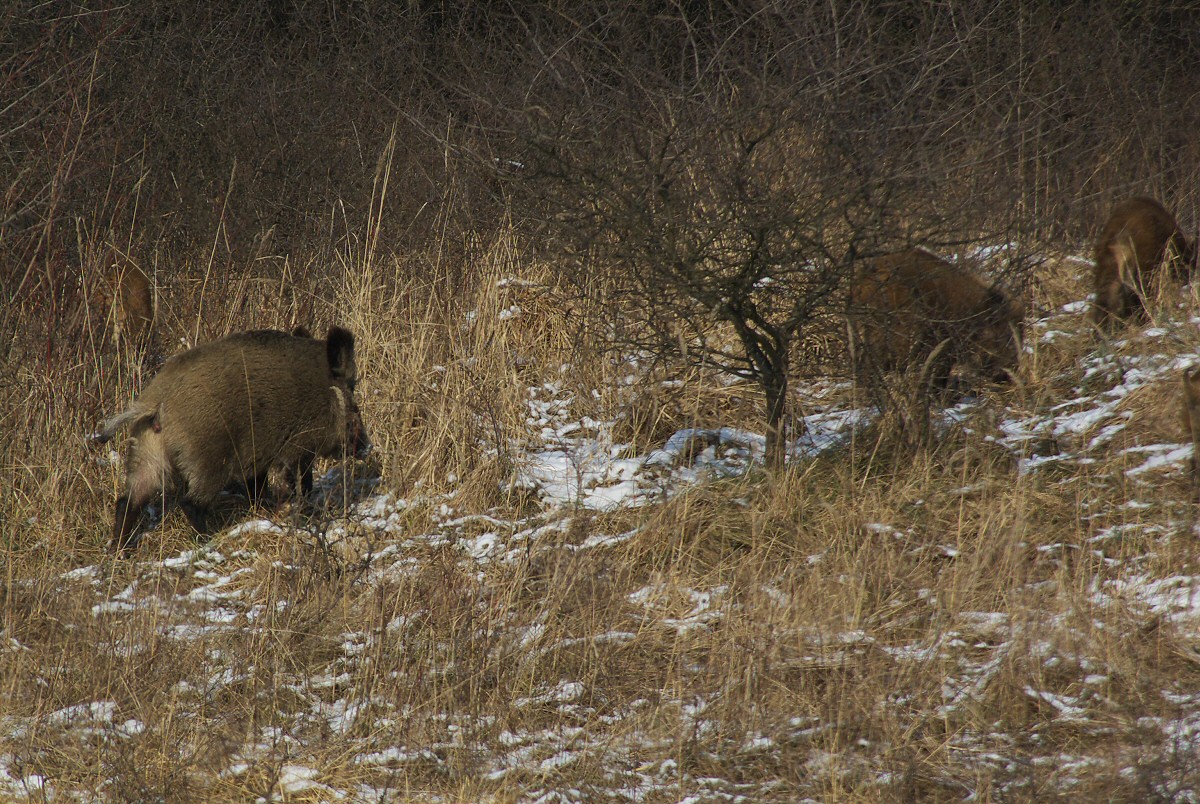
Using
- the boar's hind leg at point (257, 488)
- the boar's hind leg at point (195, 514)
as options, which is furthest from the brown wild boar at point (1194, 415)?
the boar's hind leg at point (195, 514)

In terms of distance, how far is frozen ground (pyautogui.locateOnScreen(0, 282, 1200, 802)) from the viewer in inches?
141

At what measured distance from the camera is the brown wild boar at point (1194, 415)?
5.10 metres

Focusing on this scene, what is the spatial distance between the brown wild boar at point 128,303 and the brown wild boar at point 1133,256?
17.7 feet

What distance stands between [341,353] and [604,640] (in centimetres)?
213

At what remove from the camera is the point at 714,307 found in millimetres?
5398

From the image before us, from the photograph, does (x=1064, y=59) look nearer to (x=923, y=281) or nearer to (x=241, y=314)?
(x=923, y=281)

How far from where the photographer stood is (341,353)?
18.7 ft

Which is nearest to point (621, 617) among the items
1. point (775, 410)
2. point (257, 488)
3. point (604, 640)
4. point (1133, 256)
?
point (604, 640)

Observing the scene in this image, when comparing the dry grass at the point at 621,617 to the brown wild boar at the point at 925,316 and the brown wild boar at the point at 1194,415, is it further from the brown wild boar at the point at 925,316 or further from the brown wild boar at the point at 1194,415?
the brown wild boar at the point at 925,316

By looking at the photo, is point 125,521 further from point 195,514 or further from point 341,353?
point 341,353

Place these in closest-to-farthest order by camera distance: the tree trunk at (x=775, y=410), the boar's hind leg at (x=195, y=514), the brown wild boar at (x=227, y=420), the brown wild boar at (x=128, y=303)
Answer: the brown wild boar at (x=227, y=420)
the boar's hind leg at (x=195, y=514)
the tree trunk at (x=775, y=410)
the brown wild boar at (x=128, y=303)

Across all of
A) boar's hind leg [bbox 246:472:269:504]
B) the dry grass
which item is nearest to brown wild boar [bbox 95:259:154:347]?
the dry grass

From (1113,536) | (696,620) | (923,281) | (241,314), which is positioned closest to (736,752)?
(696,620)

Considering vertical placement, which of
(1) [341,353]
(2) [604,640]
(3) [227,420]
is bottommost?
(2) [604,640]
